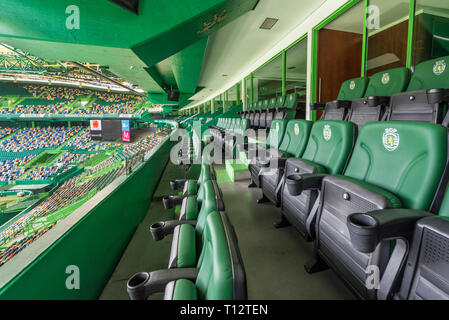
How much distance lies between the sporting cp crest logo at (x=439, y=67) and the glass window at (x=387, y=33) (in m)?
1.51

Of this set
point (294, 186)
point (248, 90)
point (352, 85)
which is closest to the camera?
point (294, 186)

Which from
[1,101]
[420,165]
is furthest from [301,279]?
[1,101]

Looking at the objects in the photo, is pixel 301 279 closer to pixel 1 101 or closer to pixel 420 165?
pixel 420 165

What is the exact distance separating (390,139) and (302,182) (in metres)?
0.42

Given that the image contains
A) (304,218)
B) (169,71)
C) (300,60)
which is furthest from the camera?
(169,71)

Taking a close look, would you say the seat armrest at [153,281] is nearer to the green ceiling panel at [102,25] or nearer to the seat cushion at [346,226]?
the seat cushion at [346,226]

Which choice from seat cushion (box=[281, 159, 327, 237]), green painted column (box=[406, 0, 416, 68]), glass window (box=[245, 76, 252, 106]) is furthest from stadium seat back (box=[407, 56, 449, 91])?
glass window (box=[245, 76, 252, 106])

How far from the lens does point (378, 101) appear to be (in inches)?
71.6

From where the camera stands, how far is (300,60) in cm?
578

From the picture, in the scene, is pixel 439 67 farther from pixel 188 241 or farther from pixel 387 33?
pixel 387 33

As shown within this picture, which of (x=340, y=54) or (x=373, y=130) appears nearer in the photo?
(x=373, y=130)

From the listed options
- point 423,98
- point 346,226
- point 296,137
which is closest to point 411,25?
point 423,98
